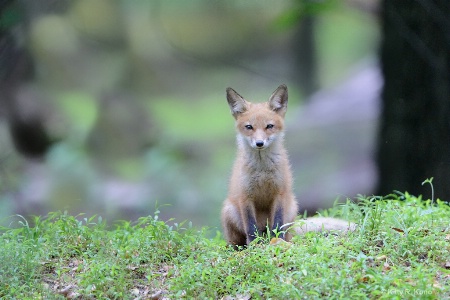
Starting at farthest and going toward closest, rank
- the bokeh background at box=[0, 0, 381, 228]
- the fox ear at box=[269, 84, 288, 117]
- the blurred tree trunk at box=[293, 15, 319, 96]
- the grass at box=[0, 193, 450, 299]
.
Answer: the blurred tree trunk at box=[293, 15, 319, 96] → the bokeh background at box=[0, 0, 381, 228] → the fox ear at box=[269, 84, 288, 117] → the grass at box=[0, 193, 450, 299]

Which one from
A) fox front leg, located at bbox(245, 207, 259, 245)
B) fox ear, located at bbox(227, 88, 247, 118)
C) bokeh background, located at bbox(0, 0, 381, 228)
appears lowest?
fox front leg, located at bbox(245, 207, 259, 245)

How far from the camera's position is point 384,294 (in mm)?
4129

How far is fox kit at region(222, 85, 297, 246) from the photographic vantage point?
598 centimetres

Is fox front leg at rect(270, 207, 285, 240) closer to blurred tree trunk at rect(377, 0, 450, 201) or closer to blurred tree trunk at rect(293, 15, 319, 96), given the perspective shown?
blurred tree trunk at rect(377, 0, 450, 201)

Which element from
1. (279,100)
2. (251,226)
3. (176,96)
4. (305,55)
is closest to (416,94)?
(279,100)

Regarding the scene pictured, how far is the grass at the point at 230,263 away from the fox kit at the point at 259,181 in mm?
332

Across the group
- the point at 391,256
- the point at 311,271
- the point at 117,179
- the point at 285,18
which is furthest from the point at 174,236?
the point at 117,179

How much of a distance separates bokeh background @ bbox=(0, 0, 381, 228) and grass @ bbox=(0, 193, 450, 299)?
420 cm

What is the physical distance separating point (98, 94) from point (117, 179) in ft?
5.23

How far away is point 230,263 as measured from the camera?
500 cm

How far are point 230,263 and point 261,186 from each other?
1.21 metres

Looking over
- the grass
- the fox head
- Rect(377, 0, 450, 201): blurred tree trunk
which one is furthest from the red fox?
Rect(377, 0, 450, 201): blurred tree trunk

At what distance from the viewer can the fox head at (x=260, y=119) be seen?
6.06m

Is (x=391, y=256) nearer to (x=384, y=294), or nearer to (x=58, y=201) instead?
(x=384, y=294)
